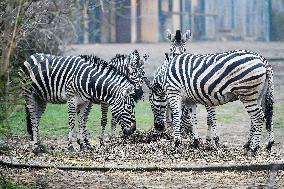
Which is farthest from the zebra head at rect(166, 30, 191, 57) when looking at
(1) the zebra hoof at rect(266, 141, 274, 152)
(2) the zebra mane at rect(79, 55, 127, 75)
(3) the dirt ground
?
(1) the zebra hoof at rect(266, 141, 274, 152)

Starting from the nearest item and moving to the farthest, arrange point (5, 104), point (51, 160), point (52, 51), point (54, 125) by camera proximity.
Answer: point (5, 104), point (51, 160), point (54, 125), point (52, 51)

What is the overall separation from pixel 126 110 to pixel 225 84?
175 centimetres

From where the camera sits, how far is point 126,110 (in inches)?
500

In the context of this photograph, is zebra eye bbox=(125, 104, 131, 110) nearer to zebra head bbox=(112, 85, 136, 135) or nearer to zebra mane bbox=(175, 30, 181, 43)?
zebra head bbox=(112, 85, 136, 135)

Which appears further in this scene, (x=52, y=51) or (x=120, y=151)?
(x=52, y=51)

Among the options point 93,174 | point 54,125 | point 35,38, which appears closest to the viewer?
point 93,174

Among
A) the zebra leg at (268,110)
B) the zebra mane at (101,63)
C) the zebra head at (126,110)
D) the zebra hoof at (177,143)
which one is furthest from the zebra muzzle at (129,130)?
the zebra leg at (268,110)

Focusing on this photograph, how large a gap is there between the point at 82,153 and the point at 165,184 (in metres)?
2.88

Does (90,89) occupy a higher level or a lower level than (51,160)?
higher

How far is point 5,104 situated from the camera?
816cm

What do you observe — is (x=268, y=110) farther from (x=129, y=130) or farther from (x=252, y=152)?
(x=129, y=130)

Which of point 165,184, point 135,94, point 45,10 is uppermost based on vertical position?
point 45,10

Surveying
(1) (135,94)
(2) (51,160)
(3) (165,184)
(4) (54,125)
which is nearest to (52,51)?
(4) (54,125)

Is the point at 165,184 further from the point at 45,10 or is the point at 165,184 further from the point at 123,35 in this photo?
the point at 123,35
